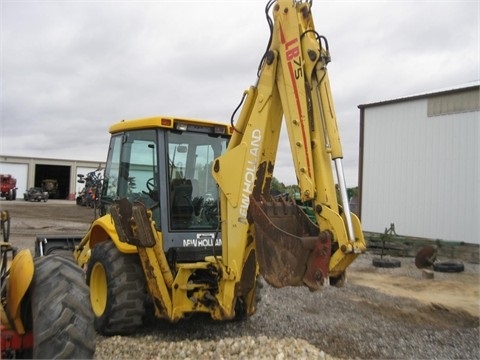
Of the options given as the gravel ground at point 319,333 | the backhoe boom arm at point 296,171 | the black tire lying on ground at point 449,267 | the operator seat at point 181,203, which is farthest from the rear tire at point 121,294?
the black tire lying on ground at point 449,267

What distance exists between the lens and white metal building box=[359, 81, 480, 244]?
45.5 ft

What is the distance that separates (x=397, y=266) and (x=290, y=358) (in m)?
8.45

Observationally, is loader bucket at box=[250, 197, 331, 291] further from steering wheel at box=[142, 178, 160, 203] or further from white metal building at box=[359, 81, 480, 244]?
white metal building at box=[359, 81, 480, 244]

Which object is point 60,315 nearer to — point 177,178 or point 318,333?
point 177,178

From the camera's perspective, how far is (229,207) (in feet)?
16.2

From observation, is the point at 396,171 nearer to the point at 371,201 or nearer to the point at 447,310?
the point at 371,201

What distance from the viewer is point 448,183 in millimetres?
14312

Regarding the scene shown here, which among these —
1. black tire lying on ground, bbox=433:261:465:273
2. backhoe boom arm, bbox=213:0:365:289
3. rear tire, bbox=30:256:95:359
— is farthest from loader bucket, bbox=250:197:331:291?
black tire lying on ground, bbox=433:261:465:273

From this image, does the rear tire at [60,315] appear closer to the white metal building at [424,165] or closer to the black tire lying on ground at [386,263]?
the black tire lying on ground at [386,263]

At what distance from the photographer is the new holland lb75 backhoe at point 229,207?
13.7 feet

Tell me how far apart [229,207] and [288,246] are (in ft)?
3.31

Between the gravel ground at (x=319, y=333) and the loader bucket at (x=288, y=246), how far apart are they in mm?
851

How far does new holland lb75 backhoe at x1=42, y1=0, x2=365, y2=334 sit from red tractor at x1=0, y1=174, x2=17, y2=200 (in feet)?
127

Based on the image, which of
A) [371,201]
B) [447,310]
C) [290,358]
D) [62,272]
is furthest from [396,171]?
[62,272]
